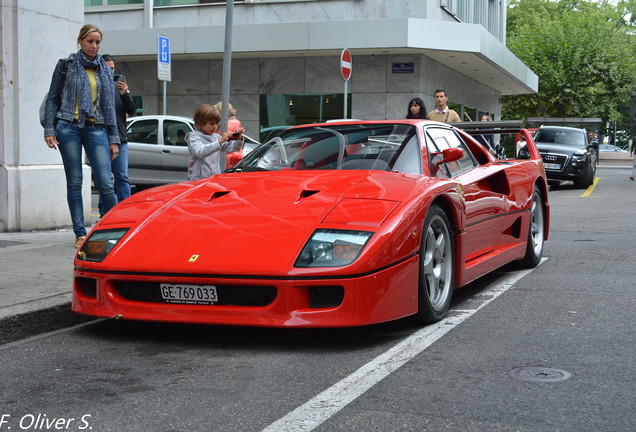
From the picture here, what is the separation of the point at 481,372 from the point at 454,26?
20.0 metres

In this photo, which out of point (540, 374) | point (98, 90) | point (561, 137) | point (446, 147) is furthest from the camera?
point (561, 137)

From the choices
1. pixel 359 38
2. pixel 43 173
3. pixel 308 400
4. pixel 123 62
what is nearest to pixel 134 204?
pixel 308 400

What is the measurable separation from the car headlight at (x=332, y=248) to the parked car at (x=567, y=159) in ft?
60.6

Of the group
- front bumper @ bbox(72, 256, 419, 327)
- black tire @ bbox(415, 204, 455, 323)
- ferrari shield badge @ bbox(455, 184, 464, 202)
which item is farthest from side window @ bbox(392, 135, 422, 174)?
front bumper @ bbox(72, 256, 419, 327)

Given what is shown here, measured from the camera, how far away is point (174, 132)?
16.8m

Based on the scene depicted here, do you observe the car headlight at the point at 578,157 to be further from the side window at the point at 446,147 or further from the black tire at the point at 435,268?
the black tire at the point at 435,268

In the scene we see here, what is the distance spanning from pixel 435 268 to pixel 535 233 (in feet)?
9.42

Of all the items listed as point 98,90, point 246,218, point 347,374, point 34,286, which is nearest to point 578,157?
point 98,90

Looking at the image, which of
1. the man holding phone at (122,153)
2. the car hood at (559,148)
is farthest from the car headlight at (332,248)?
the car hood at (559,148)

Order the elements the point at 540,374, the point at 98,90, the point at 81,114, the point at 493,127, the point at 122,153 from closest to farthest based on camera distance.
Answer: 1. the point at 540,374
2. the point at 81,114
3. the point at 98,90
4. the point at 493,127
5. the point at 122,153

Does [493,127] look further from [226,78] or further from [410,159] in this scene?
[226,78]

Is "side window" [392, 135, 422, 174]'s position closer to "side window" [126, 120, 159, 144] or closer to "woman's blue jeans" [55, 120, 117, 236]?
"woman's blue jeans" [55, 120, 117, 236]

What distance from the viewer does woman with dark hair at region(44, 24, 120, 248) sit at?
25.0 ft

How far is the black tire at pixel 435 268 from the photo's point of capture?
5.00m
